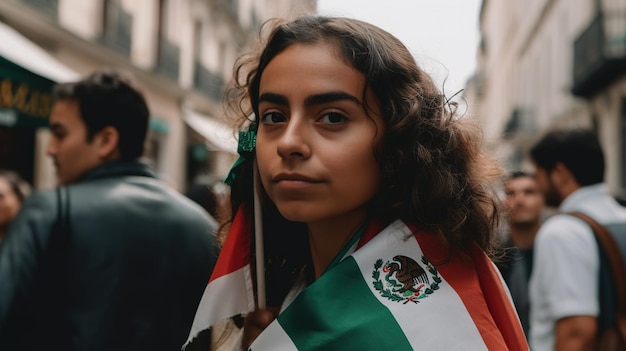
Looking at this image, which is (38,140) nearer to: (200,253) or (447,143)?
(200,253)

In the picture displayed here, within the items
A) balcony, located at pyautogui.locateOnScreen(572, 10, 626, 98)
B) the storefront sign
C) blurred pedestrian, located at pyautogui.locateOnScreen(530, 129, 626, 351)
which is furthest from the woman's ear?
balcony, located at pyautogui.locateOnScreen(572, 10, 626, 98)

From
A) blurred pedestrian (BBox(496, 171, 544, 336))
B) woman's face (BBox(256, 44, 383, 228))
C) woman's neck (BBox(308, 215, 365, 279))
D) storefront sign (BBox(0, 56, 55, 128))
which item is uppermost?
storefront sign (BBox(0, 56, 55, 128))

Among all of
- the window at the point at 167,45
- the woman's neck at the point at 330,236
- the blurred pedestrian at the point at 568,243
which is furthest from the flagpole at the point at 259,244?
the window at the point at 167,45

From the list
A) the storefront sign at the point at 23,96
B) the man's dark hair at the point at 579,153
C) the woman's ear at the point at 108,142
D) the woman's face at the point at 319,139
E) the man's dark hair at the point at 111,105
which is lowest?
the man's dark hair at the point at 579,153

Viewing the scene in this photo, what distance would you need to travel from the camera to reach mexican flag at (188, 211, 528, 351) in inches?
49.8

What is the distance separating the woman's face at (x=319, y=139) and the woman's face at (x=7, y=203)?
13.2 ft

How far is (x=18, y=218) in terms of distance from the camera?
89.5 inches

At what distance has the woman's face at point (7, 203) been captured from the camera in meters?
4.93

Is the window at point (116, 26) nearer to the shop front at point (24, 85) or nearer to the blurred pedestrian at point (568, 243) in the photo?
the shop front at point (24, 85)

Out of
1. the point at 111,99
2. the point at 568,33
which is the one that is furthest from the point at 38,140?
the point at 568,33

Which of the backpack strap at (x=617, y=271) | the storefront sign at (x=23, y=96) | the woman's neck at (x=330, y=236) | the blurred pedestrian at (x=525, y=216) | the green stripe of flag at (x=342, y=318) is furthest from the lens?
the blurred pedestrian at (x=525, y=216)

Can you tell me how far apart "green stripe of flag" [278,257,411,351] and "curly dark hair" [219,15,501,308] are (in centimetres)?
19

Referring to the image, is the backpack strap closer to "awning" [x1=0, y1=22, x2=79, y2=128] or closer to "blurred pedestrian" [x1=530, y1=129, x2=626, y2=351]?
"blurred pedestrian" [x1=530, y1=129, x2=626, y2=351]

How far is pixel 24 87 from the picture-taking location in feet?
15.6
